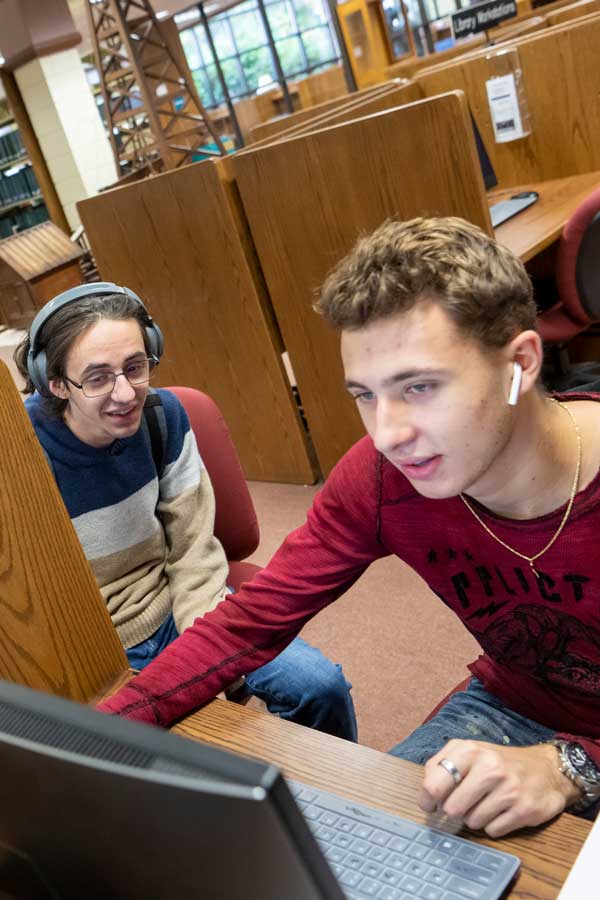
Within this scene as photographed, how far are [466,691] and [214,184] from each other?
2.33m

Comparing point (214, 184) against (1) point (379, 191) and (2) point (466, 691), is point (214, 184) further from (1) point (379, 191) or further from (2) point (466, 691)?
(2) point (466, 691)

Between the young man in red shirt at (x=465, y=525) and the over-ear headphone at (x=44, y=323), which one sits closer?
the young man in red shirt at (x=465, y=525)

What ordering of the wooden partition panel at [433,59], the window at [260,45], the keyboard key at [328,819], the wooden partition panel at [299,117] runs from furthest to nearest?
the window at [260,45], the wooden partition panel at [433,59], the wooden partition panel at [299,117], the keyboard key at [328,819]

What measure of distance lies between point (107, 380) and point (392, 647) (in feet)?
3.92

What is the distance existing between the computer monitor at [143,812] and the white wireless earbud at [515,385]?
58cm

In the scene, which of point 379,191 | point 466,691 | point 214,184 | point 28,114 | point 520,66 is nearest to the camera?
point 466,691

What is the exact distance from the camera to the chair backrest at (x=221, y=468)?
1824mm

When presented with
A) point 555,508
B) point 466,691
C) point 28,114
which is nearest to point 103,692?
point 466,691

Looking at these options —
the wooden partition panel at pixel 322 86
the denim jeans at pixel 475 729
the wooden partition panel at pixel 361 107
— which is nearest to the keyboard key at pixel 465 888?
the denim jeans at pixel 475 729

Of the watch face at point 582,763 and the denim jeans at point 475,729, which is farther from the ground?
the watch face at point 582,763

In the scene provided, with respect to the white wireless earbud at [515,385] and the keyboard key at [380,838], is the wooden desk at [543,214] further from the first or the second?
the keyboard key at [380,838]

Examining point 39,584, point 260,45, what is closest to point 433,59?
point 39,584

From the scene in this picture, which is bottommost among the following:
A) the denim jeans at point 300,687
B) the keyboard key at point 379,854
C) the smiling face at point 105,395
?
the denim jeans at point 300,687

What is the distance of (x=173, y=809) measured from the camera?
18.9 inches
